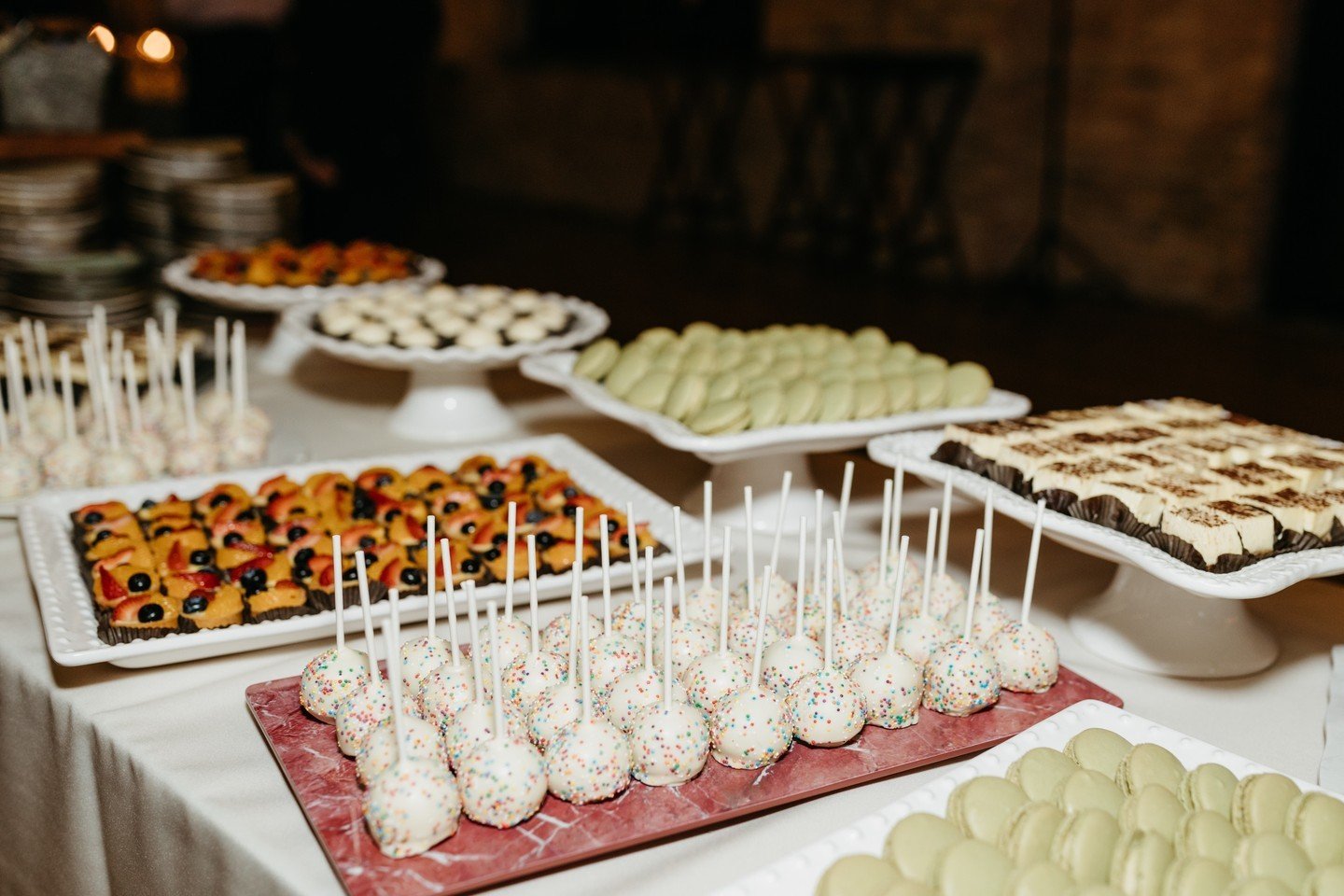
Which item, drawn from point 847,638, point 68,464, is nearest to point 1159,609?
point 847,638

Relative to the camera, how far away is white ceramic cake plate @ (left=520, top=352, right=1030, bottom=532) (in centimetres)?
170

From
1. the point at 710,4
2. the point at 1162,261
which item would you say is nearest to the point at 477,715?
the point at 1162,261

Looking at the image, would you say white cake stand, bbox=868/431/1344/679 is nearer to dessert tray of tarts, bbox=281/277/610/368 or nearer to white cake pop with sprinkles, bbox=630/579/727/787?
white cake pop with sprinkles, bbox=630/579/727/787

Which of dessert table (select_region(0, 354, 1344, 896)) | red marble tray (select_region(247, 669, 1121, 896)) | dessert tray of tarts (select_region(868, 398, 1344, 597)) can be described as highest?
dessert tray of tarts (select_region(868, 398, 1344, 597))

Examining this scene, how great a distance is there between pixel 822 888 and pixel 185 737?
2.25 ft

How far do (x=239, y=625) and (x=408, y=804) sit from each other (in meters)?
0.49

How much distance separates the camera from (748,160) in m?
8.58

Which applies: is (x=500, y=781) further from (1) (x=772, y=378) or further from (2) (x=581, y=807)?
(1) (x=772, y=378)

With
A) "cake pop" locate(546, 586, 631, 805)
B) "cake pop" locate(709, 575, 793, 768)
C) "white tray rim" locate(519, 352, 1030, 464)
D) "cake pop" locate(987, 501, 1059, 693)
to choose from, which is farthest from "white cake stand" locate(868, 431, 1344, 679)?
"cake pop" locate(546, 586, 631, 805)

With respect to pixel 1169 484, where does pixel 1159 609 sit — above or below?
below

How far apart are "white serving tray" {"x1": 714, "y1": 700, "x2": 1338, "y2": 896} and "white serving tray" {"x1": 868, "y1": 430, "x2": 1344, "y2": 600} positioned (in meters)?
0.20

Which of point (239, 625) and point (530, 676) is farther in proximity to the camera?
point (239, 625)

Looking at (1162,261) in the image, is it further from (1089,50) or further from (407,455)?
(407,455)

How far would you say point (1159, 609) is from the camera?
1.41 m
